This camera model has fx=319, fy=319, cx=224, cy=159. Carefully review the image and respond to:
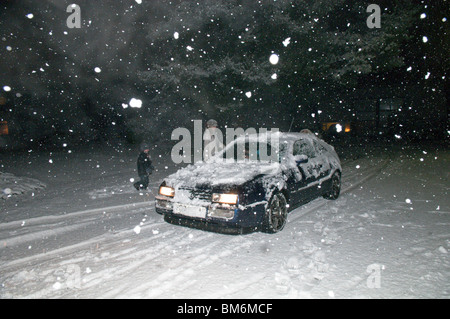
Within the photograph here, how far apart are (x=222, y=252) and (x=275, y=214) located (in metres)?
1.13

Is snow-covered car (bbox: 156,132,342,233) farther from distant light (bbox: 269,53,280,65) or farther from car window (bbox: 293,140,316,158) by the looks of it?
distant light (bbox: 269,53,280,65)

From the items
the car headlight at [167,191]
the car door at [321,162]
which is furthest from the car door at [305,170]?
the car headlight at [167,191]

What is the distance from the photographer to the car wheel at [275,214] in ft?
A: 15.3

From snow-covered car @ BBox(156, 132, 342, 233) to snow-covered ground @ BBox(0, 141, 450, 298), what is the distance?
1.07ft

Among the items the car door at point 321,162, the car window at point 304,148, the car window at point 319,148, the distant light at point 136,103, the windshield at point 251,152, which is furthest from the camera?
the distant light at point 136,103

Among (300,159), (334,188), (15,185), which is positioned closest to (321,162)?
(334,188)

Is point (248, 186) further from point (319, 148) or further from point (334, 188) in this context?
point (334, 188)

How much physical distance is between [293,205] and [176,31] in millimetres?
9314

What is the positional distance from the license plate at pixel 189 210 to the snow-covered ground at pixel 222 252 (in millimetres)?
408

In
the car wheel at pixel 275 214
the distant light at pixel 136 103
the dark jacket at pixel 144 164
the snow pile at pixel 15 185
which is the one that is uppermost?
the distant light at pixel 136 103

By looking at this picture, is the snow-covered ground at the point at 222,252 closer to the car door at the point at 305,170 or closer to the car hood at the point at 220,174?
the car door at the point at 305,170

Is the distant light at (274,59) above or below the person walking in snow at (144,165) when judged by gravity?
above

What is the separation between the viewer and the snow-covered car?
433 centimetres

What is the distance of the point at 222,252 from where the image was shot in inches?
164
